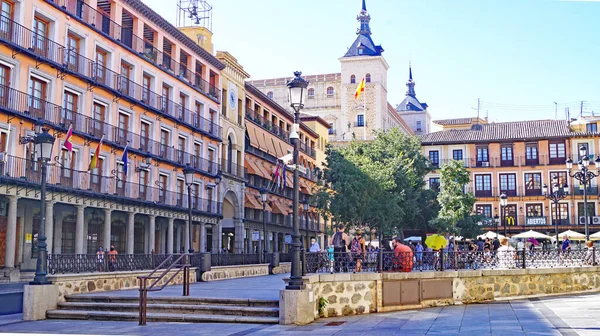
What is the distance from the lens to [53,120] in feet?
99.3

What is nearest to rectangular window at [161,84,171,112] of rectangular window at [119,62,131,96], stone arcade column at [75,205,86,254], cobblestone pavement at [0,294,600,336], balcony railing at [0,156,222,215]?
rectangular window at [119,62,131,96]

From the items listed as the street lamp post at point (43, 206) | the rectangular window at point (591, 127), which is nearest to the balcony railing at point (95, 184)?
the street lamp post at point (43, 206)

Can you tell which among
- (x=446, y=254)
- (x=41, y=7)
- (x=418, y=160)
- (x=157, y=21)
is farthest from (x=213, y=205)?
(x=446, y=254)

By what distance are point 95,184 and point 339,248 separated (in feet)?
61.6

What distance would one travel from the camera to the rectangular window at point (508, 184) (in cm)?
6397

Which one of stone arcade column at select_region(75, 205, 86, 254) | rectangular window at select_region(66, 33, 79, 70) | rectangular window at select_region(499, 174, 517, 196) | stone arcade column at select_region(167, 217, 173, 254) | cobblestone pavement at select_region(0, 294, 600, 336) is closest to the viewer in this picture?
cobblestone pavement at select_region(0, 294, 600, 336)

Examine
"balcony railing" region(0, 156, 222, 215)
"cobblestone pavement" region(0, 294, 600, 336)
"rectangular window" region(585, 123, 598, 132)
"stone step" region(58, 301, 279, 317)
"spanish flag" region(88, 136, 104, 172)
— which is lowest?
"cobblestone pavement" region(0, 294, 600, 336)

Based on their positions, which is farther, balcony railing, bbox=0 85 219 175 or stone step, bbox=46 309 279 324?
balcony railing, bbox=0 85 219 175

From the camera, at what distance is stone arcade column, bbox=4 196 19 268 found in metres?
27.4

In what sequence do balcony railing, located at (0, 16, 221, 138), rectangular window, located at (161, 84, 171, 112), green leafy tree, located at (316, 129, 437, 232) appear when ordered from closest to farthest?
balcony railing, located at (0, 16, 221, 138), rectangular window, located at (161, 84, 171, 112), green leafy tree, located at (316, 129, 437, 232)

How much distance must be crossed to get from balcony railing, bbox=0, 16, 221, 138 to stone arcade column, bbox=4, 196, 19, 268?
646 centimetres

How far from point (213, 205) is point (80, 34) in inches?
677

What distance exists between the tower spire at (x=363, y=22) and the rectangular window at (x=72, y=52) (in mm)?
70158

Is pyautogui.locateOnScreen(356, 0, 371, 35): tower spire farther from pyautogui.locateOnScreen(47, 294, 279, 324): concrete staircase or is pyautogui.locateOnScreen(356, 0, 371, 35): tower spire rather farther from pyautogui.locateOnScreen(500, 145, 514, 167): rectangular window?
pyautogui.locateOnScreen(47, 294, 279, 324): concrete staircase
